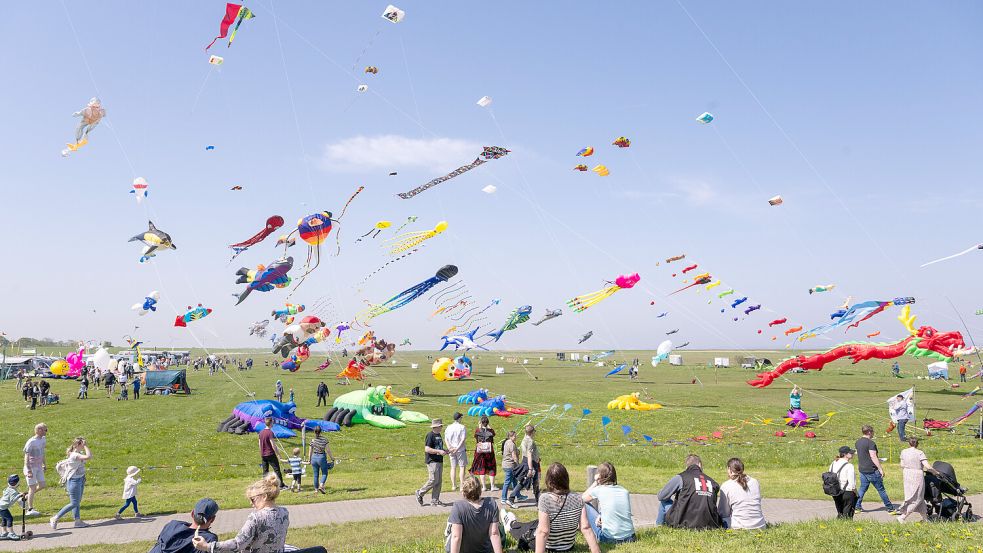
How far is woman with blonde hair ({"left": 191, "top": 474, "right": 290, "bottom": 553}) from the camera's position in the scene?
5.31 m

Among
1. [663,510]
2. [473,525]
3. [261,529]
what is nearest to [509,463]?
[663,510]

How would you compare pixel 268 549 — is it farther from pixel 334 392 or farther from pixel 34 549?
pixel 334 392

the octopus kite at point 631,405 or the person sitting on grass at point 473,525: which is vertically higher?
the person sitting on grass at point 473,525

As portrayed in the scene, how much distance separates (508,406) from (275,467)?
19187mm

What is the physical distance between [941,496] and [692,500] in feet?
14.6

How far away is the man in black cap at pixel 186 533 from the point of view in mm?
5324

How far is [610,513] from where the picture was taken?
25.1 ft

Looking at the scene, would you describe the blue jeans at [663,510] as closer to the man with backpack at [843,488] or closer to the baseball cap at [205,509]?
the man with backpack at [843,488]

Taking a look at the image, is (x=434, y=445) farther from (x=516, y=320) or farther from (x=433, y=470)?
(x=516, y=320)

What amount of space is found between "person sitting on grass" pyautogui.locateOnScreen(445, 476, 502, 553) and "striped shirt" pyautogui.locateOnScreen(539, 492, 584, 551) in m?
0.68

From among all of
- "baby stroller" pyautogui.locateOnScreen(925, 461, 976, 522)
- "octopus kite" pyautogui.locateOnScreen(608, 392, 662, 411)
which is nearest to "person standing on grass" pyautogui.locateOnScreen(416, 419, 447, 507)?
"baby stroller" pyautogui.locateOnScreen(925, 461, 976, 522)

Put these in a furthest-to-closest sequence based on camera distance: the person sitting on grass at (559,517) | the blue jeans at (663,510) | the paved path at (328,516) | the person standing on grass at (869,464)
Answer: the person standing on grass at (869,464) < the paved path at (328,516) < the blue jeans at (663,510) < the person sitting on grass at (559,517)

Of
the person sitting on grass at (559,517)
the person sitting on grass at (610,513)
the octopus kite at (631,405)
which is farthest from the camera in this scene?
the octopus kite at (631,405)

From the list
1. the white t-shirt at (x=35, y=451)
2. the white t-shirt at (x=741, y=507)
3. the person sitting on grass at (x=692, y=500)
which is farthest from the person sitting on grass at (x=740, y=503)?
the white t-shirt at (x=35, y=451)
